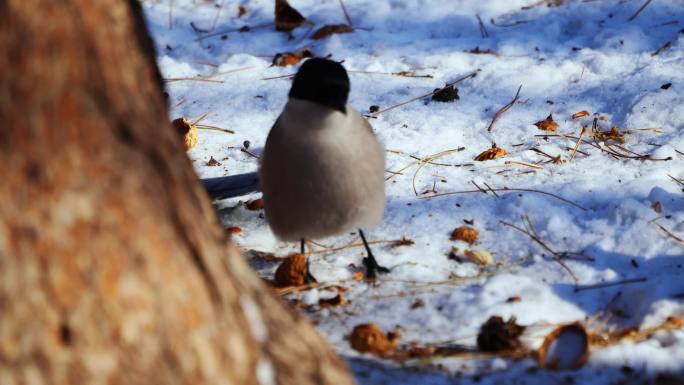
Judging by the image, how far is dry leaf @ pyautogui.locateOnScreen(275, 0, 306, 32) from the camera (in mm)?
4984

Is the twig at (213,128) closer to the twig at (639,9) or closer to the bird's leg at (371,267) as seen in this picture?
the bird's leg at (371,267)

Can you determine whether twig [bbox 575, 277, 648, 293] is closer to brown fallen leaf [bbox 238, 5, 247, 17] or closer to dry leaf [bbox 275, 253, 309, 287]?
dry leaf [bbox 275, 253, 309, 287]

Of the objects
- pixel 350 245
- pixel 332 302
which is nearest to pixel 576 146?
pixel 350 245

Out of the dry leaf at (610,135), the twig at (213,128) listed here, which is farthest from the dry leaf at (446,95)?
the twig at (213,128)

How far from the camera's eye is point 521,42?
15.1 feet

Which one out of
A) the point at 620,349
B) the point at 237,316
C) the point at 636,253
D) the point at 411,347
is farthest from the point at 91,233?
the point at 636,253

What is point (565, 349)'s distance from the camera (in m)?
2.16

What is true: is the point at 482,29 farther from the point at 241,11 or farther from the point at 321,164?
the point at 321,164

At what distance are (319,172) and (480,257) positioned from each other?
712mm

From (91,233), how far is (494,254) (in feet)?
6.19

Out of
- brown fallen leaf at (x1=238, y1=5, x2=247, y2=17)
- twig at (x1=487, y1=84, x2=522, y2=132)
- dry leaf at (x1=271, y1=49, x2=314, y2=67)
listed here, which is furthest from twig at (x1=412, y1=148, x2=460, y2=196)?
brown fallen leaf at (x1=238, y1=5, x2=247, y2=17)

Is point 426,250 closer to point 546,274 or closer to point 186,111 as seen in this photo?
point 546,274

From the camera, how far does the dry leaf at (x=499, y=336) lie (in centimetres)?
223

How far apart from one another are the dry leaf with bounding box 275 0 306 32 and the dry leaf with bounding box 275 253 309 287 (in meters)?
2.68
